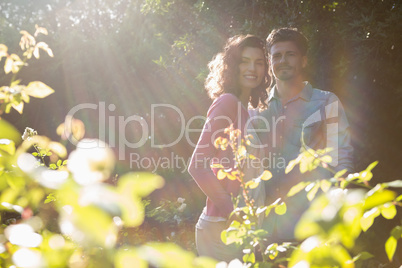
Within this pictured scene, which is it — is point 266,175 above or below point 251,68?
below

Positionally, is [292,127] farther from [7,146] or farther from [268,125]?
[7,146]

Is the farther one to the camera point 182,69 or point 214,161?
point 182,69

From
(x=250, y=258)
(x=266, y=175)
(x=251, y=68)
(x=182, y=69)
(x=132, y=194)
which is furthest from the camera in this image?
(x=182, y=69)

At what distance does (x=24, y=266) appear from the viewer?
0.56 meters

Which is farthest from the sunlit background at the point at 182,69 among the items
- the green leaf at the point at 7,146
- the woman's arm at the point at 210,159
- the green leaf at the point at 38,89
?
the green leaf at the point at 7,146

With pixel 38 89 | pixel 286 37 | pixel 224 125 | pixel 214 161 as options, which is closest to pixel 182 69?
pixel 286 37

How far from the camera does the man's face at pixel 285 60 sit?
3.48m

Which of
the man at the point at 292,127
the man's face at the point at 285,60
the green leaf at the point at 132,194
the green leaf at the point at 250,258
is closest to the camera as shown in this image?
the green leaf at the point at 132,194

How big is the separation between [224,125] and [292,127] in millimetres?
847

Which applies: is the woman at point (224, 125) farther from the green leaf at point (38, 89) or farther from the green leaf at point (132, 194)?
the green leaf at point (132, 194)

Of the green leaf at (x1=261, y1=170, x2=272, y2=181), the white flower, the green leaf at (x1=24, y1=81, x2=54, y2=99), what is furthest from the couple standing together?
the white flower

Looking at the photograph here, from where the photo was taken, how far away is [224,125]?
2852 millimetres

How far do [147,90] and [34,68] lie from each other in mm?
3980

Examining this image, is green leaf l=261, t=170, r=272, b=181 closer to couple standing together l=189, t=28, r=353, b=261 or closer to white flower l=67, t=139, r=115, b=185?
white flower l=67, t=139, r=115, b=185
